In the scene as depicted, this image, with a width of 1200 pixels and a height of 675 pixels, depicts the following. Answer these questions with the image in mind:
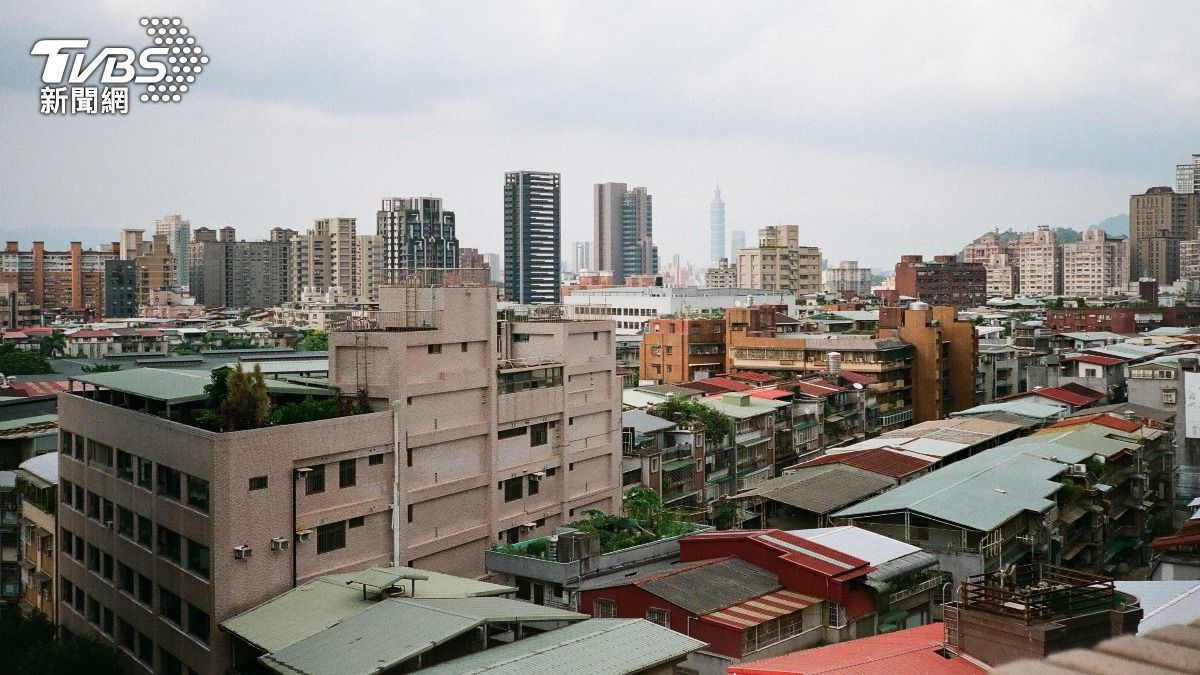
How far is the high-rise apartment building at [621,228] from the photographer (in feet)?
388

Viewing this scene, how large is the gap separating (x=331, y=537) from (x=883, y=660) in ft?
22.3

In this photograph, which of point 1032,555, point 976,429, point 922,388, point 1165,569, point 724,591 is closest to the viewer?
point 724,591

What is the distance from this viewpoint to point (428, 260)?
62000 mm

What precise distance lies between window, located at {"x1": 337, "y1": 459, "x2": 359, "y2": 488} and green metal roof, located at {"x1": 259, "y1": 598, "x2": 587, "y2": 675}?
2364 millimetres

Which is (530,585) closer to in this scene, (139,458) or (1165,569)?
(139,458)

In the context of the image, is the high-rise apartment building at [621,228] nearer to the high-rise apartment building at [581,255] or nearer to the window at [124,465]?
the high-rise apartment building at [581,255]

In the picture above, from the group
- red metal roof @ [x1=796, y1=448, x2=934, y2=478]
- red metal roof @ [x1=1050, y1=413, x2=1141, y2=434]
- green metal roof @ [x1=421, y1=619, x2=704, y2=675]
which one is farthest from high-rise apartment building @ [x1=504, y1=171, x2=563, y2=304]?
green metal roof @ [x1=421, y1=619, x2=704, y2=675]

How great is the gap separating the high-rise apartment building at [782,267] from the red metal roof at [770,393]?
38003mm

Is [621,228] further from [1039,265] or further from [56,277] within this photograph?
[56,277]

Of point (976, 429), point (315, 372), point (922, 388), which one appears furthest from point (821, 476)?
point (922, 388)

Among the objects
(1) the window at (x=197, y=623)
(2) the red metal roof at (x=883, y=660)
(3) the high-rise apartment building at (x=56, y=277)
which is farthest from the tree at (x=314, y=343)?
(2) the red metal roof at (x=883, y=660)

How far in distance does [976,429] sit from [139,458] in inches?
597

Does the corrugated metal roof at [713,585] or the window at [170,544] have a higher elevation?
the window at [170,544]

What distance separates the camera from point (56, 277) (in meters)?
66.0
